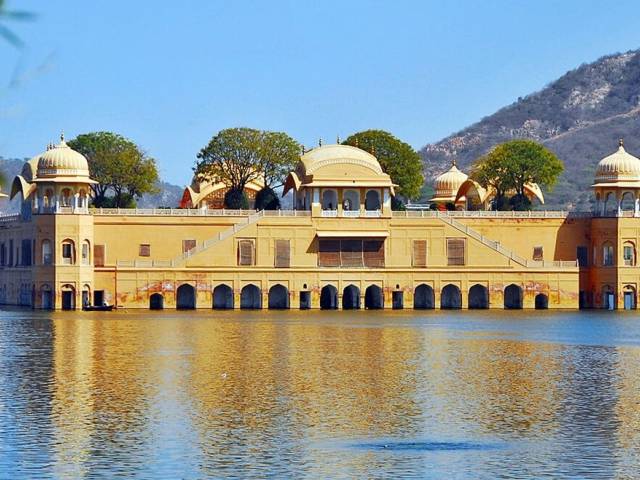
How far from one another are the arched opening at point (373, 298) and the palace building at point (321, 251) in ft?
0.36

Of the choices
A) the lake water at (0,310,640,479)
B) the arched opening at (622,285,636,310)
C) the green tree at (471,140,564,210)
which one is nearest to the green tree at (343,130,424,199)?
the green tree at (471,140,564,210)

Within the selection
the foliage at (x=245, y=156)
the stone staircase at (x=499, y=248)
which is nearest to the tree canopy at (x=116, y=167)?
the foliage at (x=245, y=156)

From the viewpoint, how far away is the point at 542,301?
3337 inches

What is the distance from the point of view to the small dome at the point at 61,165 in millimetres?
80875

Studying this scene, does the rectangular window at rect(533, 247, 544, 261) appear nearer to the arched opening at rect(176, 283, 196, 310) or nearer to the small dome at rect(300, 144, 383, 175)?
the small dome at rect(300, 144, 383, 175)

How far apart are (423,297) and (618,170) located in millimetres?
12624

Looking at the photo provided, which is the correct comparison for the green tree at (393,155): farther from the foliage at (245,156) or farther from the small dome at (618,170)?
the small dome at (618,170)

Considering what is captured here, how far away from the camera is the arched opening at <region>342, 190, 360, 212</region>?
3344 inches

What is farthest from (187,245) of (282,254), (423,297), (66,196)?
(423,297)

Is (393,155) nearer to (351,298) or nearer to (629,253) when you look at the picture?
(351,298)

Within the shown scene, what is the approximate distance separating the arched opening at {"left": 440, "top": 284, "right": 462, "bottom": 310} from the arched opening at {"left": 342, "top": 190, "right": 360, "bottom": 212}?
21.1ft

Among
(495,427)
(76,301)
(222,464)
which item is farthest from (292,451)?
(76,301)

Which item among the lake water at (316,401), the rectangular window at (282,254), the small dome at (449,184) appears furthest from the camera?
the small dome at (449,184)

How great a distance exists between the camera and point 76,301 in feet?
259
